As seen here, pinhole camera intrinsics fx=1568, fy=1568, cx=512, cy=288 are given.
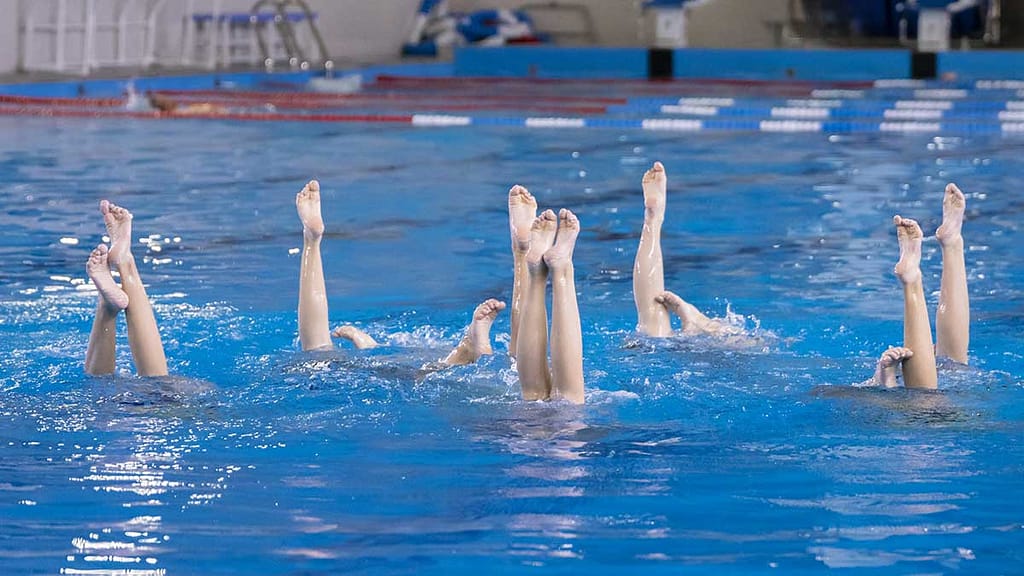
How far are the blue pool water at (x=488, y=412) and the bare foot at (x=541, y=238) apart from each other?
37cm

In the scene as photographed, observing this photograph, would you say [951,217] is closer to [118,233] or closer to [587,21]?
[118,233]

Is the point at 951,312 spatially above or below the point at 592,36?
below

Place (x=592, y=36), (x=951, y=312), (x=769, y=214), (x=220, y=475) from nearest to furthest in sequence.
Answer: (x=220, y=475)
(x=951, y=312)
(x=769, y=214)
(x=592, y=36)

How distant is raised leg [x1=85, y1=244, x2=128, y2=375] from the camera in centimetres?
396

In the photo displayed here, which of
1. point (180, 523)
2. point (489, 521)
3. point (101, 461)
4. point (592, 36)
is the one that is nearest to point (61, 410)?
point (101, 461)

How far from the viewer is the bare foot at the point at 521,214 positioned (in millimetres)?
4094

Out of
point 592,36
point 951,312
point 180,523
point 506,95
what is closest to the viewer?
point 180,523

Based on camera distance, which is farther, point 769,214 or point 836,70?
point 836,70

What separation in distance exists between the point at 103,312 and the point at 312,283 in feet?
2.30

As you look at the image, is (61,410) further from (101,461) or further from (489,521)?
(489,521)

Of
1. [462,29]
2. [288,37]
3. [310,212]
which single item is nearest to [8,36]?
[288,37]

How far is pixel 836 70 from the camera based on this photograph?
1664 centimetres

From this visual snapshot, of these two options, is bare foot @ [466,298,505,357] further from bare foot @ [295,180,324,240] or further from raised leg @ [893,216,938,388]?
raised leg @ [893,216,938,388]

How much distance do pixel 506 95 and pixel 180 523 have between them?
38.4ft
